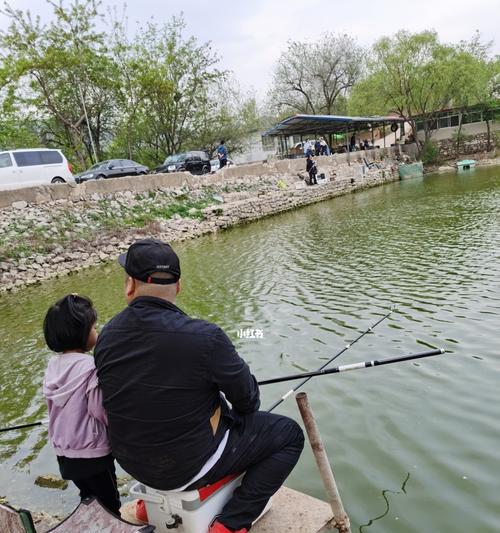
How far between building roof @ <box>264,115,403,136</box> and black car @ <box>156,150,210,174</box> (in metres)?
6.88

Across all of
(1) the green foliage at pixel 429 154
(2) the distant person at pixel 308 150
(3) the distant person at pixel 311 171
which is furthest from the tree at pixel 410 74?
(3) the distant person at pixel 311 171

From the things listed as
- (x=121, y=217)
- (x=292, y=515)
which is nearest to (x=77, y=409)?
(x=292, y=515)

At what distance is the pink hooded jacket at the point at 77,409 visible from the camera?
93.8 inches

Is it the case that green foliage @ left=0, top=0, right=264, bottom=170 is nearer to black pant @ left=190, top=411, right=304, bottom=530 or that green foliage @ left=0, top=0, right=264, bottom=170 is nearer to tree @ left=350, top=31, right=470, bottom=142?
tree @ left=350, top=31, right=470, bottom=142

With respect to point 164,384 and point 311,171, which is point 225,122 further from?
point 164,384

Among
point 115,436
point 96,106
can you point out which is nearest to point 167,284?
point 115,436

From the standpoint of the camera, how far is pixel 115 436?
2.20 metres

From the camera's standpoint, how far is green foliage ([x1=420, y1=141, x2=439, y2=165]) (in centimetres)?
3984

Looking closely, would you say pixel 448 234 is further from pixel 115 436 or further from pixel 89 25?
pixel 89 25

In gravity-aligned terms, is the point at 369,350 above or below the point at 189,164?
below

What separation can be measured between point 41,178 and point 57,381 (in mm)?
16744

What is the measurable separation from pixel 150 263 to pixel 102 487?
143 centimetres

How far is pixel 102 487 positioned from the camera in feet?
8.77

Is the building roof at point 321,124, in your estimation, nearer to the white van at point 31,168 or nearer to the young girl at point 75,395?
the white van at point 31,168
